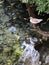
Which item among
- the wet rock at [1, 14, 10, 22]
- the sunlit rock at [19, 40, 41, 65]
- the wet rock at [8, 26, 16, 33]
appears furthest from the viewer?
the wet rock at [1, 14, 10, 22]

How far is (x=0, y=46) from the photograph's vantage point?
3.61 meters

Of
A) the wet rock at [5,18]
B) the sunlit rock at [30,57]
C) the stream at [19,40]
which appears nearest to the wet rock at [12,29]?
the stream at [19,40]

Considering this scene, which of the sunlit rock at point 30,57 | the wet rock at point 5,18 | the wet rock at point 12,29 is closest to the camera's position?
the sunlit rock at point 30,57

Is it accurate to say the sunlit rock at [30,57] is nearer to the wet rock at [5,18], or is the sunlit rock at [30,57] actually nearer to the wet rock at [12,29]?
the wet rock at [12,29]

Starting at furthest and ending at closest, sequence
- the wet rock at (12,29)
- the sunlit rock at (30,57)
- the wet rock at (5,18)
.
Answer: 1. the wet rock at (5,18)
2. the wet rock at (12,29)
3. the sunlit rock at (30,57)

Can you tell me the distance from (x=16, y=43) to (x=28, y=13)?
63 centimetres

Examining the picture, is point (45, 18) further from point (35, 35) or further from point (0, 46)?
point (0, 46)

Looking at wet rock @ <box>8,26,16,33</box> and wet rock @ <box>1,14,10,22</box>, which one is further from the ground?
wet rock @ <box>1,14,10,22</box>

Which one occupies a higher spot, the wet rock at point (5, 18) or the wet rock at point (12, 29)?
the wet rock at point (5, 18)

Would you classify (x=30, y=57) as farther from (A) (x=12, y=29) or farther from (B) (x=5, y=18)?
(B) (x=5, y=18)

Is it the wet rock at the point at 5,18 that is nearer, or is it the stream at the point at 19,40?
the stream at the point at 19,40

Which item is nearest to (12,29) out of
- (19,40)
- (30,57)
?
(19,40)

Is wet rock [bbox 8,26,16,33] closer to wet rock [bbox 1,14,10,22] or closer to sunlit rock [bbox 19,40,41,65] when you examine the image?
wet rock [bbox 1,14,10,22]

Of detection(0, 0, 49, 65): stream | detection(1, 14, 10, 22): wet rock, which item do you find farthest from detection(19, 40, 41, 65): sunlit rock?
detection(1, 14, 10, 22): wet rock
